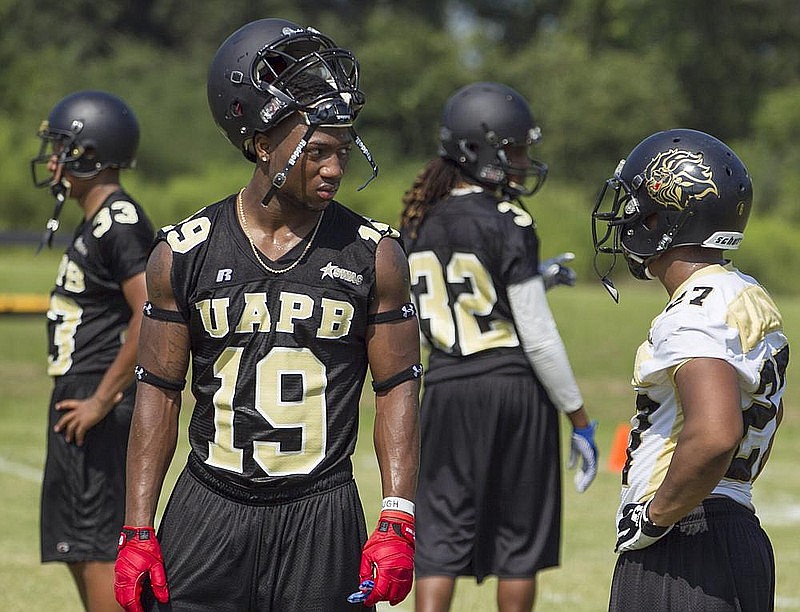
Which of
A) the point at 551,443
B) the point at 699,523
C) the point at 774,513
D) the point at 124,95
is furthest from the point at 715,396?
the point at 124,95

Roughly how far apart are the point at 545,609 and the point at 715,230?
11.2 ft

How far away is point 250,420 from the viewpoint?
354cm

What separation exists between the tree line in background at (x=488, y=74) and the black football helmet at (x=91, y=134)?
29.3 metres

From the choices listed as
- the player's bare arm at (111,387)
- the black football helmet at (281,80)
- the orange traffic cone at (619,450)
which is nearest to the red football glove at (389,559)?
the black football helmet at (281,80)

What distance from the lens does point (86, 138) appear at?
569 cm

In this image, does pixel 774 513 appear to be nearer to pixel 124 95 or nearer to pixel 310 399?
pixel 310 399

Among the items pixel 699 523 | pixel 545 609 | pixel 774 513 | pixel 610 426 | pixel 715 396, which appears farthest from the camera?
pixel 610 426

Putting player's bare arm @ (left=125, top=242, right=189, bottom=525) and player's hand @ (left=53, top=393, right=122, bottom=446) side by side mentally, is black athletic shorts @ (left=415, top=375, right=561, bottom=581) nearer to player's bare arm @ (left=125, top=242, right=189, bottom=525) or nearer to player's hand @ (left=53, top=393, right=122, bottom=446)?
player's hand @ (left=53, top=393, right=122, bottom=446)

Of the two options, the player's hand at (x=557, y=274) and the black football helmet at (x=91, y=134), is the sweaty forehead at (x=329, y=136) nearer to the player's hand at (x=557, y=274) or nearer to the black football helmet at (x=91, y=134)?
the black football helmet at (x=91, y=134)

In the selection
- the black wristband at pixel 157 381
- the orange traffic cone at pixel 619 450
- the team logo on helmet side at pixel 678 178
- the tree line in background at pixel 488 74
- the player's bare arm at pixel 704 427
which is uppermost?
the tree line in background at pixel 488 74

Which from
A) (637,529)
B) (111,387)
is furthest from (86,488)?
(637,529)

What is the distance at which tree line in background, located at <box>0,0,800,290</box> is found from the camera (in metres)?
39.2

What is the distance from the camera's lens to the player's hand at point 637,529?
348 centimetres

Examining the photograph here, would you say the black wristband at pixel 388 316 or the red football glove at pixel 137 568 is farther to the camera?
the black wristband at pixel 388 316
